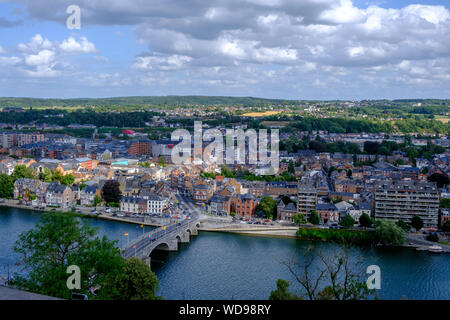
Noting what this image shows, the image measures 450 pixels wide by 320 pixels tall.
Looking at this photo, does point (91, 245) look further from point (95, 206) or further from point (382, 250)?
point (95, 206)

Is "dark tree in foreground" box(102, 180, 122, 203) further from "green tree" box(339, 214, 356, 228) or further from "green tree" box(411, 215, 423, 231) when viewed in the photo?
"green tree" box(411, 215, 423, 231)

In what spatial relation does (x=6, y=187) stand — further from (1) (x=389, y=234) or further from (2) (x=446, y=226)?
(2) (x=446, y=226)

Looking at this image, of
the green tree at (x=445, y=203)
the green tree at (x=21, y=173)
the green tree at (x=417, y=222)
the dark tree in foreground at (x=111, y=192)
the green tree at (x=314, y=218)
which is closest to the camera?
the green tree at (x=417, y=222)

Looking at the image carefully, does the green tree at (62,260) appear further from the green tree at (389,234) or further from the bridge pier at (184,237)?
the green tree at (389,234)

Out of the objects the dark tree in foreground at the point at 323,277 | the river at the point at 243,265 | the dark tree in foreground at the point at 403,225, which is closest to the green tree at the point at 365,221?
the dark tree in foreground at the point at 403,225

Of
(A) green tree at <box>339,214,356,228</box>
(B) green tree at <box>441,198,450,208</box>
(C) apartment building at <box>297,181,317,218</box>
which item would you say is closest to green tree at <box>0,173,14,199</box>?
(C) apartment building at <box>297,181,317,218</box>

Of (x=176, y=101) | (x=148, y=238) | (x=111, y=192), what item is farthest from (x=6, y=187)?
(x=176, y=101)
